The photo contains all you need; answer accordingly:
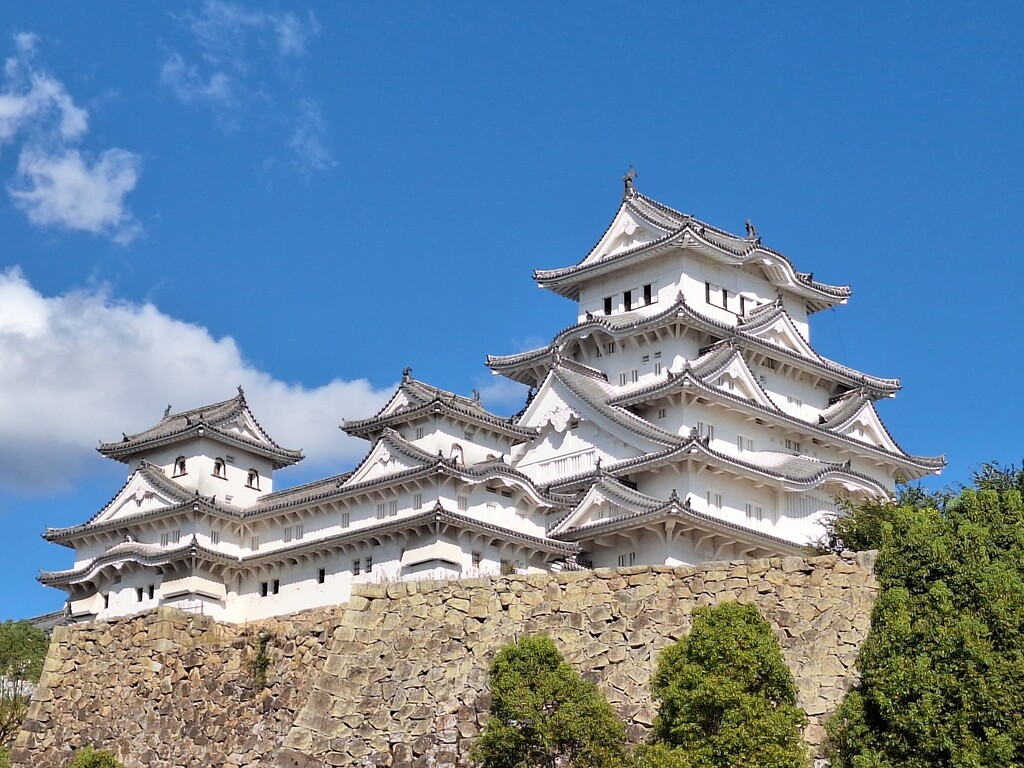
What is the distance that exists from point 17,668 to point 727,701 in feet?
110

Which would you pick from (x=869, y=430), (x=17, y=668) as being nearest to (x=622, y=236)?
(x=869, y=430)

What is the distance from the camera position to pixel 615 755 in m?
25.2

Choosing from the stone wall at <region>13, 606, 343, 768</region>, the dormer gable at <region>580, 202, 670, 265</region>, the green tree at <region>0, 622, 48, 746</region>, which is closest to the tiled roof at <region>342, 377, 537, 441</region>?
the dormer gable at <region>580, 202, 670, 265</region>

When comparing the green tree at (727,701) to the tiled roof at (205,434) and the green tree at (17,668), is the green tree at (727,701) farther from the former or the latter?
the tiled roof at (205,434)

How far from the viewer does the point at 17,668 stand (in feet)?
168

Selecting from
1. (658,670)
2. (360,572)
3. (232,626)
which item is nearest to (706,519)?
(360,572)

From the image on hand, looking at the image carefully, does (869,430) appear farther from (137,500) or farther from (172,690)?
(172,690)

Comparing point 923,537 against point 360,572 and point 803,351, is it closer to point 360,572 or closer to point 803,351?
point 360,572

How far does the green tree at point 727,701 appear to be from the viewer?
77.1 feet

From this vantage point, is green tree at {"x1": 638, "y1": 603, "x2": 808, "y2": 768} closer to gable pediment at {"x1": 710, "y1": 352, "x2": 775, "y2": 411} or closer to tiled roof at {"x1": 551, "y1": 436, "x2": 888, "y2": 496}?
tiled roof at {"x1": 551, "y1": 436, "x2": 888, "y2": 496}

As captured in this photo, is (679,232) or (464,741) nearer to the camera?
(464,741)

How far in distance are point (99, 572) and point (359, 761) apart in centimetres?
2672

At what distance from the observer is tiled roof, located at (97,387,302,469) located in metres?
53.8

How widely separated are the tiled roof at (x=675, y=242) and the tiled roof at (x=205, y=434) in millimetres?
10794
